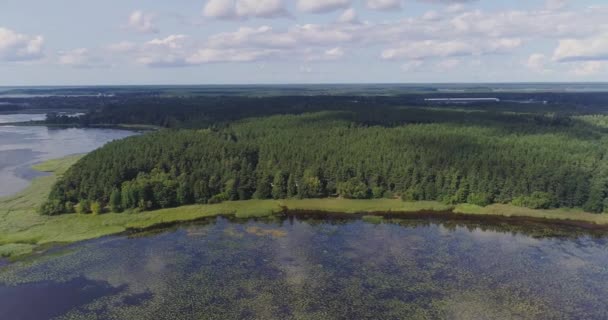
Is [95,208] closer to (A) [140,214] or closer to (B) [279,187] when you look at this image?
(A) [140,214]

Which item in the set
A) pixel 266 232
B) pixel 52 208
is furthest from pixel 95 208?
pixel 266 232

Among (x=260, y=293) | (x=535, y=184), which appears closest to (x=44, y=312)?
(x=260, y=293)

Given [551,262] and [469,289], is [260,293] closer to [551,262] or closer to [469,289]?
[469,289]

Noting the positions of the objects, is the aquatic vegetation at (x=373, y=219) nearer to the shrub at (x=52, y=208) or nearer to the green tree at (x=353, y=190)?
the green tree at (x=353, y=190)

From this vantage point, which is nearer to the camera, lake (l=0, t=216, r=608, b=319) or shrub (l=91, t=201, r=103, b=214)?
lake (l=0, t=216, r=608, b=319)

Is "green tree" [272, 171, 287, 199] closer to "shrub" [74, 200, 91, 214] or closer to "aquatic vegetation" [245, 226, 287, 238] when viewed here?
"aquatic vegetation" [245, 226, 287, 238]

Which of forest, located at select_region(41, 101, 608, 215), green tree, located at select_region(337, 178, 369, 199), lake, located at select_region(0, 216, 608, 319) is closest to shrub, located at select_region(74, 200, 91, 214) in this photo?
forest, located at select_region(41, 101, 608, 215)
